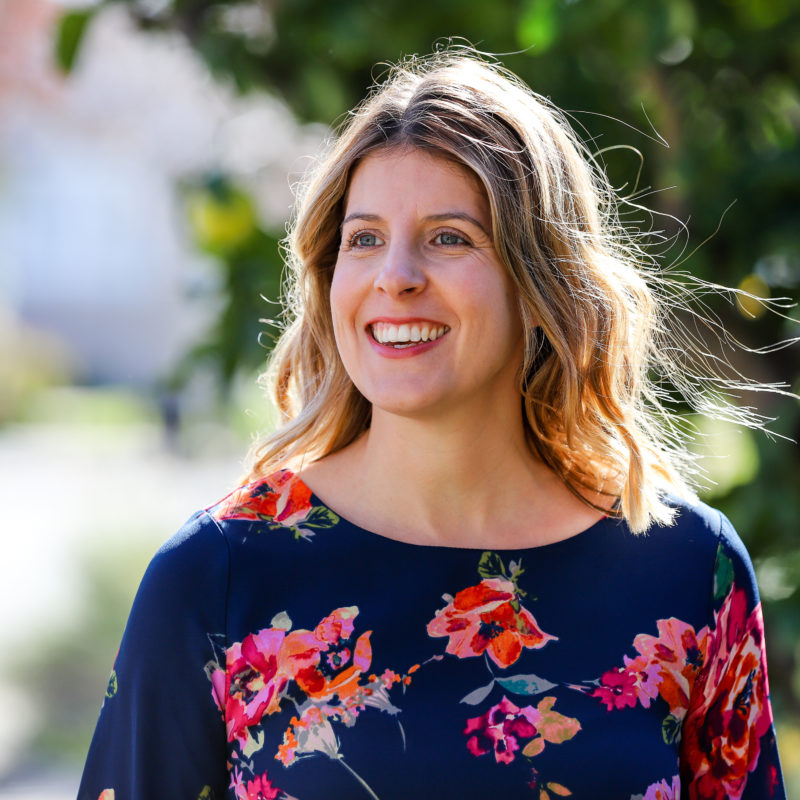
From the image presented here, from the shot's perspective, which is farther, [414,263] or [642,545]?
[642,545]

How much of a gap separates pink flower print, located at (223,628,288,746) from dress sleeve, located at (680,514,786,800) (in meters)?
0.65

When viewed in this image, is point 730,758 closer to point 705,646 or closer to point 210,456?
point 705,646

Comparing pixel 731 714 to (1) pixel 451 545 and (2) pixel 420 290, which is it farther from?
(2) pixel 420 290

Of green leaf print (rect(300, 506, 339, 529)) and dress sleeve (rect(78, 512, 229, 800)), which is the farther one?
green leaf print (rect(300, 506, 339, 529))

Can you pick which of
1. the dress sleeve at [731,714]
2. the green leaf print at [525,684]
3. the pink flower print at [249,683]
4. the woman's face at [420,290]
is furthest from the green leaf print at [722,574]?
the pink flower print at [249,683]

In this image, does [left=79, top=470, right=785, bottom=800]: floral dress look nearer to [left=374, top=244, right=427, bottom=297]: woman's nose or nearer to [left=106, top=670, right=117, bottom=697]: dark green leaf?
[left=106, top=670, right=117, bottom=697]: dark green leaf

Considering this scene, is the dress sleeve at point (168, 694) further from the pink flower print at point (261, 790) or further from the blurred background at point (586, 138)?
the blurred background at point (586, 138)

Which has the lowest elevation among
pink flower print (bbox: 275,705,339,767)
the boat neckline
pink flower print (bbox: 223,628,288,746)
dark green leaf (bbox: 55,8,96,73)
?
pink flower print (bbox: 275,705,339,767)

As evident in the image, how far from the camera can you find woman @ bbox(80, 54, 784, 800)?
1674 mm

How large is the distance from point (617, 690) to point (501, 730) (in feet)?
0.64

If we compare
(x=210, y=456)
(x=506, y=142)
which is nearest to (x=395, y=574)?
(x=506, y=142)

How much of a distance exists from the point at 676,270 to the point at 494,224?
3.69 ft

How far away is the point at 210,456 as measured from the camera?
12766 mm

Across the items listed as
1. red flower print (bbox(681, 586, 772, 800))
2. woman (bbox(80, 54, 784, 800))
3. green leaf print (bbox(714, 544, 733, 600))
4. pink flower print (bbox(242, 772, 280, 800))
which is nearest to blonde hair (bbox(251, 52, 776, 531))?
woman (bbox(80, 54, 784, 800))
